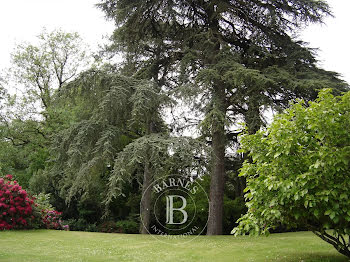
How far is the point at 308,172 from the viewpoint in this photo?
18.7ft

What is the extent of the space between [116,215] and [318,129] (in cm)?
1402

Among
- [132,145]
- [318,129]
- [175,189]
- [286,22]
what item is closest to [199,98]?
[132,145]

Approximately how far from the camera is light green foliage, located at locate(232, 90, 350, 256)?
18.2ft

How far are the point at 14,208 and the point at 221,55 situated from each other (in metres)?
9.47

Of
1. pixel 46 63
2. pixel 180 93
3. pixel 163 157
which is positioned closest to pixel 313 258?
pixel 163 157

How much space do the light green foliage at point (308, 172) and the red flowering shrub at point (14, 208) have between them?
914 cm

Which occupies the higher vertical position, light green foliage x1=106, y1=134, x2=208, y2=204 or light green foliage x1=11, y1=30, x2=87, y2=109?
light green foliage x1=11, y1=30, x2=87, y2=109

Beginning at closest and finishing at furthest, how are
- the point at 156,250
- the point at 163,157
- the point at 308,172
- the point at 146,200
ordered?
the point at 308,172 → the point at 156,250 → the point at 163,157 → the point at 146,200

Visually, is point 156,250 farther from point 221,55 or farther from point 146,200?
point 221,55

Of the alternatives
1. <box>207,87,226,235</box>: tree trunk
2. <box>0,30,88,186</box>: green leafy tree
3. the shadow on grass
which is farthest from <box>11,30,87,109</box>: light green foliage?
the shadow on grass

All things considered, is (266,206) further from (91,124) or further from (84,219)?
(84,219)

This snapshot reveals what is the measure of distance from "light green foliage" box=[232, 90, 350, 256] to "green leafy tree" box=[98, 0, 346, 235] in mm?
5125

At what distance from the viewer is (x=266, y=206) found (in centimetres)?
607

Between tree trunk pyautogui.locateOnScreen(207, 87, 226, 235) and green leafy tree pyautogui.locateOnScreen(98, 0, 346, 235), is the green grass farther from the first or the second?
green leafy tree pyautogui.locateOnScreen(98, 0, 346, 235)
